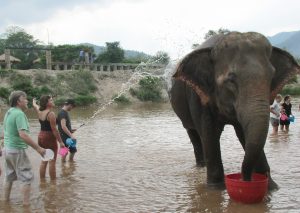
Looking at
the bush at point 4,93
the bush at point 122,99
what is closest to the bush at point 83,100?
the bush at point 122,99

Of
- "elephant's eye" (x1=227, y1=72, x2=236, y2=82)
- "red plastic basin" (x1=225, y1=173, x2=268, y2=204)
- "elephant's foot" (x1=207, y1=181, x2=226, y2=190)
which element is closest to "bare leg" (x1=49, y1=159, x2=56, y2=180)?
"elephant's foot" (x1=207, y1=181, x2=226, y2=190)

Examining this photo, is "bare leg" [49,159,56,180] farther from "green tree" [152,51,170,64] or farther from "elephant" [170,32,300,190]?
"green tree" [152,51,170,64]

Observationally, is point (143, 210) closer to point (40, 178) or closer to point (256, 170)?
point (256, 170)

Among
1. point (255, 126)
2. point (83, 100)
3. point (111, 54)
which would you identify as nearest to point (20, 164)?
point (255, 126)

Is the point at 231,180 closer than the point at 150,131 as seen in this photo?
Yes

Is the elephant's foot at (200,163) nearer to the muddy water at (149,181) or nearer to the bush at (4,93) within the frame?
the muddy water at (149,181)

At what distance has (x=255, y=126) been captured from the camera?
581 centimetres

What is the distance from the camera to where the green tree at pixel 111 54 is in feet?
202

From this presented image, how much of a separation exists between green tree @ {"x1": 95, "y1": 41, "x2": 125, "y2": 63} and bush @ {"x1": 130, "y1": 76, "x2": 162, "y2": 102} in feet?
43.9

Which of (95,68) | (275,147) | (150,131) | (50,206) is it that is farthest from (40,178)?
(95,68)

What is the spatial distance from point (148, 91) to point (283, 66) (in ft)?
133

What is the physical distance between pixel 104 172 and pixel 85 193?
180cm

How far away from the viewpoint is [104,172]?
32.3 ft

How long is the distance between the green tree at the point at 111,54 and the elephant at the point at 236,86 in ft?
177
